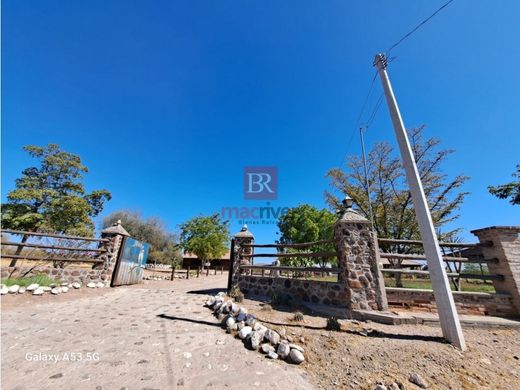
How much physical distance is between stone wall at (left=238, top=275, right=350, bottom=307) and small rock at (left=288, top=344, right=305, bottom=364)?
2.42 m

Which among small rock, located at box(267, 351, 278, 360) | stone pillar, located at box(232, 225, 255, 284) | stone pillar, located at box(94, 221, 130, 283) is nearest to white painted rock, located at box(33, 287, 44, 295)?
stone pillar, located at box(94, 221, 130, 283)

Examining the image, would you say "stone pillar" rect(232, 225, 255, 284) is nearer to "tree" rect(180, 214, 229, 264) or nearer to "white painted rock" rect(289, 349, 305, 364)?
"white painted rock" rect(289, 349, 305, 364)

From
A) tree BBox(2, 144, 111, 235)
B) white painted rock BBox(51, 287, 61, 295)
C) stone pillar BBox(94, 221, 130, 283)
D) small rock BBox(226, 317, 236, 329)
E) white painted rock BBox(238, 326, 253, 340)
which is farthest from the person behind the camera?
tree BBox(2, 144, 111, 235)

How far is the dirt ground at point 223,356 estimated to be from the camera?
2.31m

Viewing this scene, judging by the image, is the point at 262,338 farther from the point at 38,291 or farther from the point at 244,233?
the point at 38,291

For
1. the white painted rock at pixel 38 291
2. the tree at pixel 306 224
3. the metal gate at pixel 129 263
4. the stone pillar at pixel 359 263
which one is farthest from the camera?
the tree at pixel 306 224

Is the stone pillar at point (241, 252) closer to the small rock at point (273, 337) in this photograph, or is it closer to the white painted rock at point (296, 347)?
the small rock at point (273, 337)

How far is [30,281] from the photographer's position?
624cm

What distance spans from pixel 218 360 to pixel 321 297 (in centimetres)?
339

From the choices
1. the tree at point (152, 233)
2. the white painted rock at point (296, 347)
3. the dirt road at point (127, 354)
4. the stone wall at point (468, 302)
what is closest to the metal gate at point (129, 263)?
the dirt road at point (127, 354)

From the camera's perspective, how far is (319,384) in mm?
2295

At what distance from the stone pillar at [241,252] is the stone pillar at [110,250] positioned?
5028mm

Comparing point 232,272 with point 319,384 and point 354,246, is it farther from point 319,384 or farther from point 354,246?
point 319,384

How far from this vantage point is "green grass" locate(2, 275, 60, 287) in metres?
5.94
